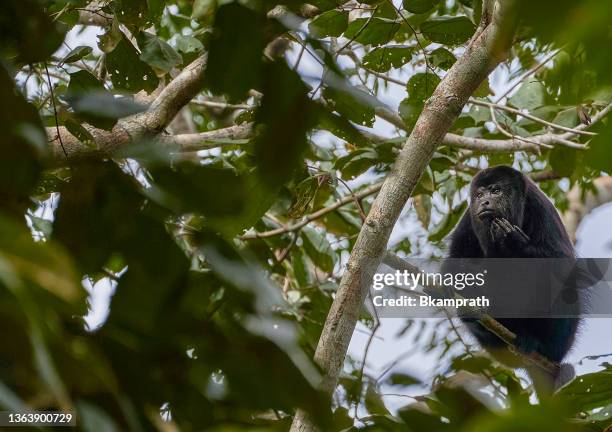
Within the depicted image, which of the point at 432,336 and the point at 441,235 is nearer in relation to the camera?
the point at 432,336

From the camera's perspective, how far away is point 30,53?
81 centimetres

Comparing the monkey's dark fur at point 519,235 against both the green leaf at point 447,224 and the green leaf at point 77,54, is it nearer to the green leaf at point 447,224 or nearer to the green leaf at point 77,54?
the green leaf at point 447,224

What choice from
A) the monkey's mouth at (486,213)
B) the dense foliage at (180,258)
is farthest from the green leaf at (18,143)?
the monkey's mouth at (486,213)

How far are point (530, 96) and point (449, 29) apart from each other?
5.30 feet

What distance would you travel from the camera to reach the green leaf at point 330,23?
2.46 meters

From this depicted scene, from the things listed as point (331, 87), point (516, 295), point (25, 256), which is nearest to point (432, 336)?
point (516, 295)

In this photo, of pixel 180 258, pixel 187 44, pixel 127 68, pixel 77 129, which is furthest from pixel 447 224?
pixel 180 258

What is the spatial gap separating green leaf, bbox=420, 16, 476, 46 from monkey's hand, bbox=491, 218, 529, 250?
1.41 meters

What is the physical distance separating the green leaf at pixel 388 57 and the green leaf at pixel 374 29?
155 millimetres

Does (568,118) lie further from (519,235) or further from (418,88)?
(418,88)

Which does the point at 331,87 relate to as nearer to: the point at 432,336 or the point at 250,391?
the point at 250,391

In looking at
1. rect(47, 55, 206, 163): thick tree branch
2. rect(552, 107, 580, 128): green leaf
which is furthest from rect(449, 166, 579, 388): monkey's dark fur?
rect(47, 55, 206, 163): thick tree branch

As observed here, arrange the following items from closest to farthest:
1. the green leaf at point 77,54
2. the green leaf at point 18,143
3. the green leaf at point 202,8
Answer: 1. the green leaf at point 18,143
2. the green leaf at point 77,54
3. the green leaf at point 202,8

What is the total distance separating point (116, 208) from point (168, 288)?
131 mm
